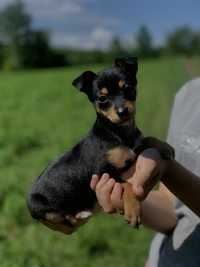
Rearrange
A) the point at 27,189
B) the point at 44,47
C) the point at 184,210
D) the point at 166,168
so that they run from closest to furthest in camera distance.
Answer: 1. the point at 166,168
2. the point at 184,210
3. the point at 27,189
4. the point at 44,47

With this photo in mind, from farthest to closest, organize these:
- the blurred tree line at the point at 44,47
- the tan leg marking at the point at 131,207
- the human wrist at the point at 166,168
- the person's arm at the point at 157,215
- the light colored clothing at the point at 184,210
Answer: the blurred tree line at the point at 44,47
the person's arm at the point at 157,215
the light colored clothing at the point at 184,210
the human wrist at the point at 166,168
the tan leg marking at the point at 131,207

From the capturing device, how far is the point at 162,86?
27.9 meters

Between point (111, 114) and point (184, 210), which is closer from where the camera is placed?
point (111, 114)

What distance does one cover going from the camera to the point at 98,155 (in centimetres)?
243

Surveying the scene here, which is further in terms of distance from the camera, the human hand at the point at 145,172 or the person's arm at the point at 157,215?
the person's arm at the point at 157,215

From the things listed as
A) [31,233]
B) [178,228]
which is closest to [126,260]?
[31,233]

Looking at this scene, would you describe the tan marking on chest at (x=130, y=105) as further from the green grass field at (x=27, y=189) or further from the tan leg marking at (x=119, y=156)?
the green grass field at (x=27, y=189)

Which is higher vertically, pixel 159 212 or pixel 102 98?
pixel 102 98

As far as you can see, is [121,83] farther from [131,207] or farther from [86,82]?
[131,207]

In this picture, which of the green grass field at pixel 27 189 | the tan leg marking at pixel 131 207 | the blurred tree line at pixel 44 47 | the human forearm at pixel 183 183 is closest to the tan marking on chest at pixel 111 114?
the tan leg marking at pixel 131 207

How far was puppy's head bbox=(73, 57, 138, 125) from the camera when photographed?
2287 millimetres

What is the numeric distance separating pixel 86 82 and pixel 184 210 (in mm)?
1485

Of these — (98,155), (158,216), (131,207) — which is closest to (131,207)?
(131,207)

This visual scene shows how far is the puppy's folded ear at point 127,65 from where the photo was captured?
2.37m
